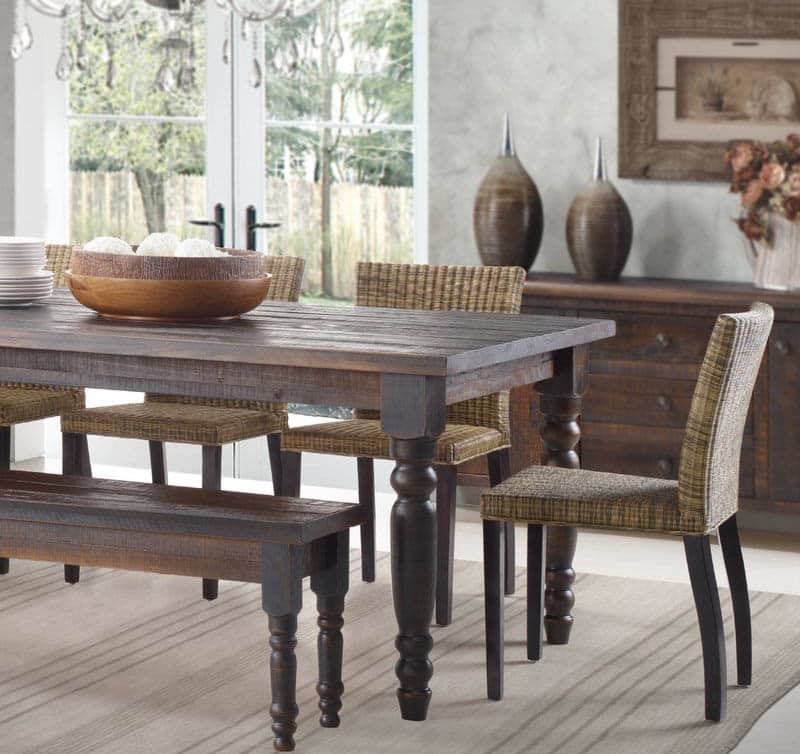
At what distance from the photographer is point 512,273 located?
4.47 metres

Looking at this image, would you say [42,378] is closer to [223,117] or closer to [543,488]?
[543,488]

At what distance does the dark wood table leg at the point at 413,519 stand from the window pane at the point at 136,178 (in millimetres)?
2922

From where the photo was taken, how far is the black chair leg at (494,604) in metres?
3.58

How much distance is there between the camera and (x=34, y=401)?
472 centimetres

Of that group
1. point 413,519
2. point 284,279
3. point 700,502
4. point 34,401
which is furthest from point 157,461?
point 700,502

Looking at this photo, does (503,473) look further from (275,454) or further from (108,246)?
(108,246)

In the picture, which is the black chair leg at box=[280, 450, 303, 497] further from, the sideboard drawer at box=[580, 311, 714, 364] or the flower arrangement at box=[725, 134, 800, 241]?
the flower arrangement at box=[725, 134, 800, 241]

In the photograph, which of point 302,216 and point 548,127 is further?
point 302,216

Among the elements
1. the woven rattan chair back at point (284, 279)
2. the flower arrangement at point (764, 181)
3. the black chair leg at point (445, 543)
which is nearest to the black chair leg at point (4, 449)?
the woven rattan chair back at point (284, 279)

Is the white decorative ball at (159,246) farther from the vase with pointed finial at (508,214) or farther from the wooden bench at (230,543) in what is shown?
the vase with pointed finial at (508,214)

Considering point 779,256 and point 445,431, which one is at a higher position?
point 779,256

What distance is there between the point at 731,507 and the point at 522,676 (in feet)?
2.06

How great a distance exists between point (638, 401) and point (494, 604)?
1653mm

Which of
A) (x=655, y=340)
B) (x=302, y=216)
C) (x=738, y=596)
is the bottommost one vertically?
(x=738, y=596)
